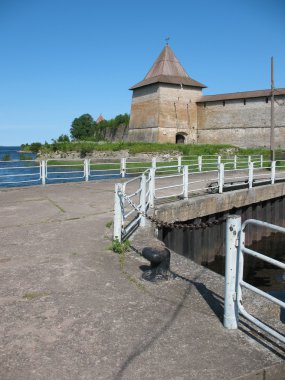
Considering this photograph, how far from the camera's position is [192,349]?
3.20m

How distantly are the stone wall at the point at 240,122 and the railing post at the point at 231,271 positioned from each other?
49.3m

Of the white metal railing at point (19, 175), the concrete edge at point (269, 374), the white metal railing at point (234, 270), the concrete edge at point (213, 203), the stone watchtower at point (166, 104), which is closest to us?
the concrete edge at point (269, 374)

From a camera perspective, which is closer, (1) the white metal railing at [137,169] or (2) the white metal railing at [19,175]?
(2) the white metal railing at [19,175]

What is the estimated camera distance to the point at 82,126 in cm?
11456

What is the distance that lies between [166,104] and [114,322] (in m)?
52.0

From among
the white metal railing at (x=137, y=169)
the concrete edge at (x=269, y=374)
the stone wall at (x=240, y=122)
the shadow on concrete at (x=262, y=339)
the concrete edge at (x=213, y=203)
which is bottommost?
the concrete edge at (x=269, y=374)

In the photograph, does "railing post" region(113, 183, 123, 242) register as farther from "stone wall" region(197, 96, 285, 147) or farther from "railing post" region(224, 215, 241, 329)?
"stone wall" region(197, 96, 285, 147)

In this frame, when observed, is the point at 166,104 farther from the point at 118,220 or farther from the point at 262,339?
the point at 262,339

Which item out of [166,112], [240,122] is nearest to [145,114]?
[166,112]

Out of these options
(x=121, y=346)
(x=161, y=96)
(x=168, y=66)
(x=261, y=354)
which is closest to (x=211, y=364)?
(x=261, y=354)

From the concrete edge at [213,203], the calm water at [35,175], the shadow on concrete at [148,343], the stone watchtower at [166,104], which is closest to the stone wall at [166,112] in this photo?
the stone watchtower at [166,104]

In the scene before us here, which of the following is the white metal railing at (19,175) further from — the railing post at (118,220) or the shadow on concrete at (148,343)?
the shadow on concrete at (148,343)

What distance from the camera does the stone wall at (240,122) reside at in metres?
49.4

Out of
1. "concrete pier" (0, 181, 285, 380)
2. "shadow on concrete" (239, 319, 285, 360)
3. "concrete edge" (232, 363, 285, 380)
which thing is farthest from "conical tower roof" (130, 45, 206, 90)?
"concrete edge" (232, 363, 285, 380)
